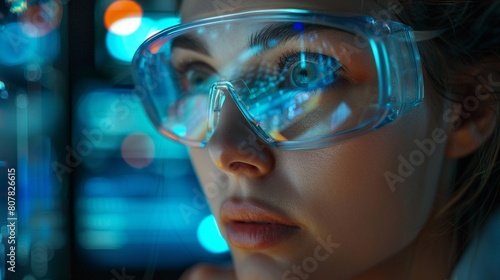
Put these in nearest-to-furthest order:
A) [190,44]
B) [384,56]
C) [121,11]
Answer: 1. [384,56]
2. [190,44]
3. [121,11]

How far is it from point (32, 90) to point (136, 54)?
0.17 m

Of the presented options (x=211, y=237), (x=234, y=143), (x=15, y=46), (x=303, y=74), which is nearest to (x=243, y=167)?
(x=234, y=143)

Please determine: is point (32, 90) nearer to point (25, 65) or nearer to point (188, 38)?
point (25, 65)

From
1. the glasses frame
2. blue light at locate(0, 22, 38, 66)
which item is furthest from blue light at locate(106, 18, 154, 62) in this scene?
the glasses frame

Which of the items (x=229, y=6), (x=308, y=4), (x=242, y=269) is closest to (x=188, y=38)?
(x=229, y=6)

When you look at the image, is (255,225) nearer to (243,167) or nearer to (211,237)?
(243,167)

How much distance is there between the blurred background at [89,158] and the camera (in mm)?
895

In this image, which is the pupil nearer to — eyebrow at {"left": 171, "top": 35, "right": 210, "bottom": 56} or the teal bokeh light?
eyebrow at {"left": 171, "top": 35, "right": 210, "bottom": 56}

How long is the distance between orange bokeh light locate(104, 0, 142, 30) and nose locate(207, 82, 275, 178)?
222 millimetres

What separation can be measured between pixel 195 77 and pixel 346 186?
0.91 feet

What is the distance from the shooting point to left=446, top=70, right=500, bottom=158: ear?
74cm

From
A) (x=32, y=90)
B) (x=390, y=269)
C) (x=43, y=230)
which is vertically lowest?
(x=390, y=269)

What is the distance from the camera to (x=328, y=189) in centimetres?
72

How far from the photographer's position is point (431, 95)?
0.73m
